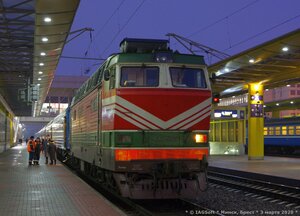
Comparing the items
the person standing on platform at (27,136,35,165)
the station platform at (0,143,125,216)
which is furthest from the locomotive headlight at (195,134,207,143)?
the person standing on platform at (27,136,35,165)

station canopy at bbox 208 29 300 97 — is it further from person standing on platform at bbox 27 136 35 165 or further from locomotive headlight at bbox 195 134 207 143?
person standing on platform at bbox 27 136 35 165

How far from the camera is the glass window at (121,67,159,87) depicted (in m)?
11.6

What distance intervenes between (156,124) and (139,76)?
49.1 inches

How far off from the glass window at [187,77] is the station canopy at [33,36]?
4.19 m

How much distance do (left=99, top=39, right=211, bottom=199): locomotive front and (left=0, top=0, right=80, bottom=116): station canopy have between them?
12.6 feet

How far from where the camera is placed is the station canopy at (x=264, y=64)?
805 inches

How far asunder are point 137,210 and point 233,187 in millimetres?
6406

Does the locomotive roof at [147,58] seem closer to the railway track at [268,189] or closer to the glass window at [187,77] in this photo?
the glass window at [187,77]

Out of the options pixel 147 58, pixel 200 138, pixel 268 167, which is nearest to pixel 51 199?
pixel 200 138

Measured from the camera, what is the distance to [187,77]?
1205cm

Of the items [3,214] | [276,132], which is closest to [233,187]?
[3,214]

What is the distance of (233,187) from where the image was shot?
55.6 feet

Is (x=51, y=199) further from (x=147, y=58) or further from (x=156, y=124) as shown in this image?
(x=147, y=58)

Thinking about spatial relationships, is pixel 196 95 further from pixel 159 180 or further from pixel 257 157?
pixel 257 157
